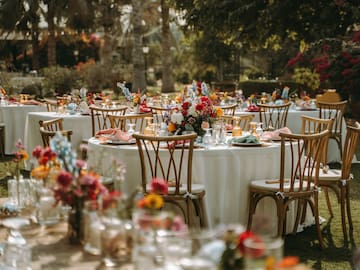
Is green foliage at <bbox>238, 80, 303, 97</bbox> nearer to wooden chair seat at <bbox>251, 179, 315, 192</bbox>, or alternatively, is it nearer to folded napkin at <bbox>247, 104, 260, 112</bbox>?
folded napkin at <bbox>247, 104, 260, 112</bbox>

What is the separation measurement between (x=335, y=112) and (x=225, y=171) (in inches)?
194

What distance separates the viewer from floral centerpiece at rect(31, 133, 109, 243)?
2.62 metres

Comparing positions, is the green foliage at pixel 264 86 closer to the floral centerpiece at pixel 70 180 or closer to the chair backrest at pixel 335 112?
the chair backrest at pixel 335 112

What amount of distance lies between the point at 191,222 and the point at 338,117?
15.5ft

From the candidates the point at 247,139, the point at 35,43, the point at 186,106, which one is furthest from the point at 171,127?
the point at 35,43

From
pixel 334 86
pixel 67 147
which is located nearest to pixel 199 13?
pixel 334 86

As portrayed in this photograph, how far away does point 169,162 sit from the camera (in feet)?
17.0

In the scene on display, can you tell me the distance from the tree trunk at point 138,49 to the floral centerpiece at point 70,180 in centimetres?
1901

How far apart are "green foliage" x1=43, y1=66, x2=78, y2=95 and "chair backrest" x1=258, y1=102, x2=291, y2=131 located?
13467 millimetres

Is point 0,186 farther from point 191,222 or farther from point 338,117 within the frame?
point 338,117

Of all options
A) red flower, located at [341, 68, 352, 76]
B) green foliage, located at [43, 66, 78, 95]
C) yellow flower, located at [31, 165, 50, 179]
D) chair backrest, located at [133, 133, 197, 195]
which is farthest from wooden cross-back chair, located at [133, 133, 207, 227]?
green foliage, located at [43, 66, 78, 95]

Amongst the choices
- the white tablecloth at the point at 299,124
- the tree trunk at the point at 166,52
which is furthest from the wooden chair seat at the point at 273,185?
the tree trunk at the point at 166,52

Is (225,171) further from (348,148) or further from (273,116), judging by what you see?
(273,116)

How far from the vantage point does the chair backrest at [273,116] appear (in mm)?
9336
